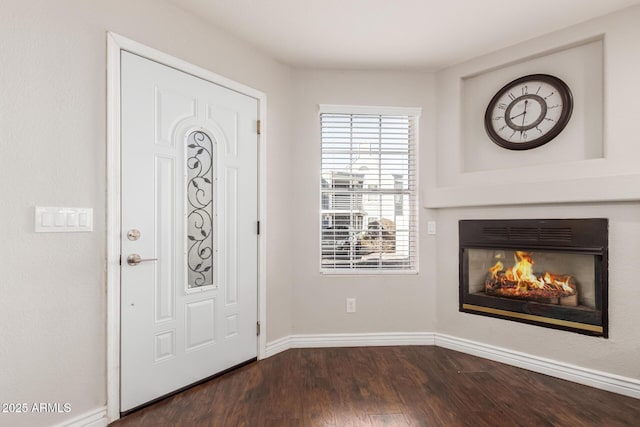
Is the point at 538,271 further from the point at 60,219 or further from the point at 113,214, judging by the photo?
the point at 60,219

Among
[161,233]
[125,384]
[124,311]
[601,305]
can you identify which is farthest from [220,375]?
[601,305]

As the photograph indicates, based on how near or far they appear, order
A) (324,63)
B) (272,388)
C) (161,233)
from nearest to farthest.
→ (161,233) < (272,388) < (324,63)

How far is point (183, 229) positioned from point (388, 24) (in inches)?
77.7

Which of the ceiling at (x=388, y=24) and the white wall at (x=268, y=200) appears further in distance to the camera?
the ceiling at (x=388, y=24)

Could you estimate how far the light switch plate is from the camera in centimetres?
171

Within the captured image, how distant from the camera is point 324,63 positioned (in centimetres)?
312

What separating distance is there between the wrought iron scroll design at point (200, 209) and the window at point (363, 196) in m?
1.07

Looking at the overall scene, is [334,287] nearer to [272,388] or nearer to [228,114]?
[272,388]

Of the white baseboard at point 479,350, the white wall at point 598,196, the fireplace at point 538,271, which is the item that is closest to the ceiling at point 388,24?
the white wall at point 598,196

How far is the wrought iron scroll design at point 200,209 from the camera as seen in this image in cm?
239

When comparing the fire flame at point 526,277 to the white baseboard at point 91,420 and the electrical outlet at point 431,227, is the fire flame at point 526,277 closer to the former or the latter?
the electrical outlet at point 431,227

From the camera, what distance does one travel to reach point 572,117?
2.61m

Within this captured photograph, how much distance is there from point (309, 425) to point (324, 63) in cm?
271

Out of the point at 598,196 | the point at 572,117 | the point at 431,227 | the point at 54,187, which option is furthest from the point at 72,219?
the point at 572,117
